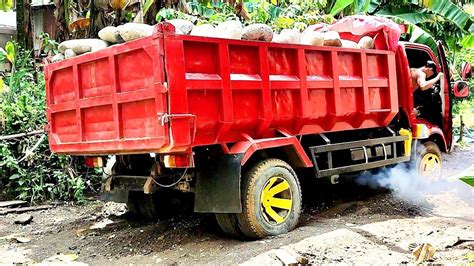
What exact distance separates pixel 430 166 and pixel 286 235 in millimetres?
3434

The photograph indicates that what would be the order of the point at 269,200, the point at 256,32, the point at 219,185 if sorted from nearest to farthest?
the point at 219,185, the point at 256,32, the point at 269,200

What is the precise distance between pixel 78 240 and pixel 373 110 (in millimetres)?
3680

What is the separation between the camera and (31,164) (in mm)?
6742

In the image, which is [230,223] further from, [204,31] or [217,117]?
[204,31]

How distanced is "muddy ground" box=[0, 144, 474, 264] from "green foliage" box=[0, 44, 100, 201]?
340 mm

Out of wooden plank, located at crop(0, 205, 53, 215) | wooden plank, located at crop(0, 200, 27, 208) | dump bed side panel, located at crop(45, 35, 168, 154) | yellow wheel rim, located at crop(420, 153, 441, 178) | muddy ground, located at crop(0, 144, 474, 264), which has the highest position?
dump bed side panel, located at crop(45, 35, 168, 154)

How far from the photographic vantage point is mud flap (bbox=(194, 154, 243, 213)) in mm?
4227


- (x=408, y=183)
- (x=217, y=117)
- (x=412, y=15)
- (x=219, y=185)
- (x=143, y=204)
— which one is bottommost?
(x=408, y=183)

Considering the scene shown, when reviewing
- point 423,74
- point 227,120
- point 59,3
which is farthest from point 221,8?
point 227,120

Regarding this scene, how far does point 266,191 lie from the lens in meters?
4.62

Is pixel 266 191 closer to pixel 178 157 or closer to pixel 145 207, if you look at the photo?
pixel 178 157

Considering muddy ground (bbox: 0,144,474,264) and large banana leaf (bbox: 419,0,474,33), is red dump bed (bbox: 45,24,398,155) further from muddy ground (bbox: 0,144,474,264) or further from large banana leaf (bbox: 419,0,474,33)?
large banana leaf (bbox: 419,0,474,33)

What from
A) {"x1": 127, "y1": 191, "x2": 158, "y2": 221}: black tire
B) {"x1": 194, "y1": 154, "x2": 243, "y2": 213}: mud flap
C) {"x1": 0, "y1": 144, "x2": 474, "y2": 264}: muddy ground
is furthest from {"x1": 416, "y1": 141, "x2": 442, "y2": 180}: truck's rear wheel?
{"x1": 127, "y1": 191, "x2": 158, "y2": 221}: black tire

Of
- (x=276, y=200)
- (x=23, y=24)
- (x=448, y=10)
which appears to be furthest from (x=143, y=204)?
(x=448, y=10)
